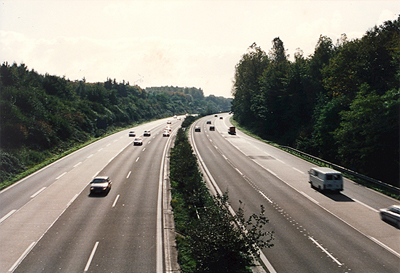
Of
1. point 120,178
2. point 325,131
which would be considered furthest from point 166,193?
point 325,131

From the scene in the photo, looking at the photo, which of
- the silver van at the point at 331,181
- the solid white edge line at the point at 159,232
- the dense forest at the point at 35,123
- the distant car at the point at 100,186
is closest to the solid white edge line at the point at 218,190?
the solid white edge line at the point at 159,232

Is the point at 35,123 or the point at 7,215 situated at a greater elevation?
the point at 35,123

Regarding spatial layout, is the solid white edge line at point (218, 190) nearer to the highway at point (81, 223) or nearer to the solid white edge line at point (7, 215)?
the highway at point (81, 223)

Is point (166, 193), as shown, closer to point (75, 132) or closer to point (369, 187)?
point (369, 187)

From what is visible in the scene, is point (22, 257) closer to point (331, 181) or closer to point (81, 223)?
point (81, 223)

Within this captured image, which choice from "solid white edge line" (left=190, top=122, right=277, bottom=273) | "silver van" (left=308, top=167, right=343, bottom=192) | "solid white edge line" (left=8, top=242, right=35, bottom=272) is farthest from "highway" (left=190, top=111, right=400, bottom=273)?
"solid white edge line" (left=8, top=242, right=35, bottom=272)

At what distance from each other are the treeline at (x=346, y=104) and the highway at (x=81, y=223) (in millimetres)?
24531

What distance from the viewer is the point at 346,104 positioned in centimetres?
4575

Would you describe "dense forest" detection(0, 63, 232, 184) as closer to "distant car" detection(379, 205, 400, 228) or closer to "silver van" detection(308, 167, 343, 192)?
"silver van" detection(308, 167, 343, 192)

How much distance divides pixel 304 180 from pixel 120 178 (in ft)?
68.4

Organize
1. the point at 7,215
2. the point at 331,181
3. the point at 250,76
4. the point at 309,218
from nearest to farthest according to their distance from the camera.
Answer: the point at 309,218
the point at 7,215
the point at 331,181
the point at 250,76

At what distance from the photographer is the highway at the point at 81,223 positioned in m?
15.8

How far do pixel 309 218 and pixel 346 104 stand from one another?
29757mm

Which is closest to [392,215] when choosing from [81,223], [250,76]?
[81,223]
